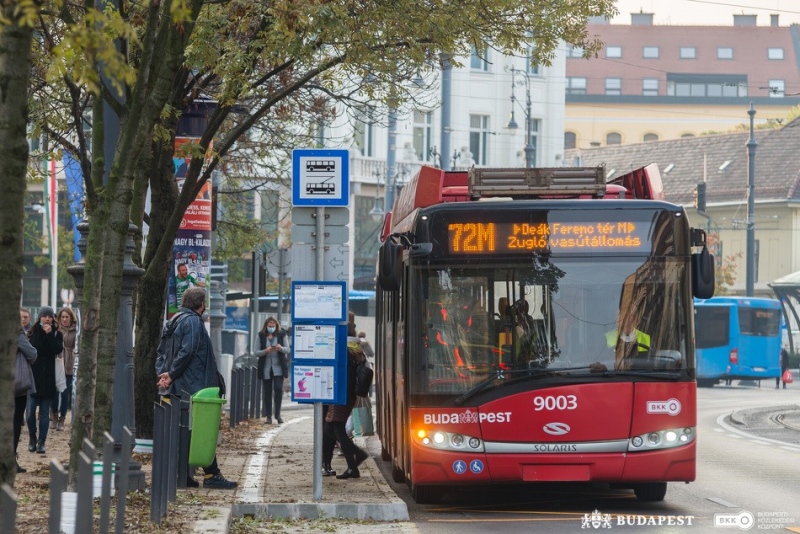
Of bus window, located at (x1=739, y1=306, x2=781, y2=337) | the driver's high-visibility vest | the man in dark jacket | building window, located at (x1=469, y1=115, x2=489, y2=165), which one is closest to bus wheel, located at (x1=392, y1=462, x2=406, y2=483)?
the man in dark jacket

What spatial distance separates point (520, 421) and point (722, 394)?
102 feet

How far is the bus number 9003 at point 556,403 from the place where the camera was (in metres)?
12.4

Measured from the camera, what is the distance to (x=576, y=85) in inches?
4200

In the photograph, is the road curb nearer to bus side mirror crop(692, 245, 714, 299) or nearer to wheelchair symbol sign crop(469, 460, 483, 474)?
wheelchair symbol sign crop(469, 460, 483, 474)

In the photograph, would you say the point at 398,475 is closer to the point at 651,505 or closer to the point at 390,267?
the point at 651,505

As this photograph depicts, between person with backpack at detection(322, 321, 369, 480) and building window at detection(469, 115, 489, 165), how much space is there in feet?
171

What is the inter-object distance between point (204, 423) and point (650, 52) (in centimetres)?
9891

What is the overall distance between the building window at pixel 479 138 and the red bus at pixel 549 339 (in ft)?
179

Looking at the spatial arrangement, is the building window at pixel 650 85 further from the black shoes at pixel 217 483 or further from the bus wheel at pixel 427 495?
the black shoes at pixel 217 483

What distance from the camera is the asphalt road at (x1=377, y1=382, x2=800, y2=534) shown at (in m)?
11.6

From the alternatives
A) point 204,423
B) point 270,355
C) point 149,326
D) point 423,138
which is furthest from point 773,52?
point 204,423

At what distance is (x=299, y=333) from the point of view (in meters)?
12.6

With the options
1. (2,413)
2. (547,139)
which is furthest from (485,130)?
(2,413)

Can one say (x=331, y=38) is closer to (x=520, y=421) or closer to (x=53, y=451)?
(x=520, y=421)
